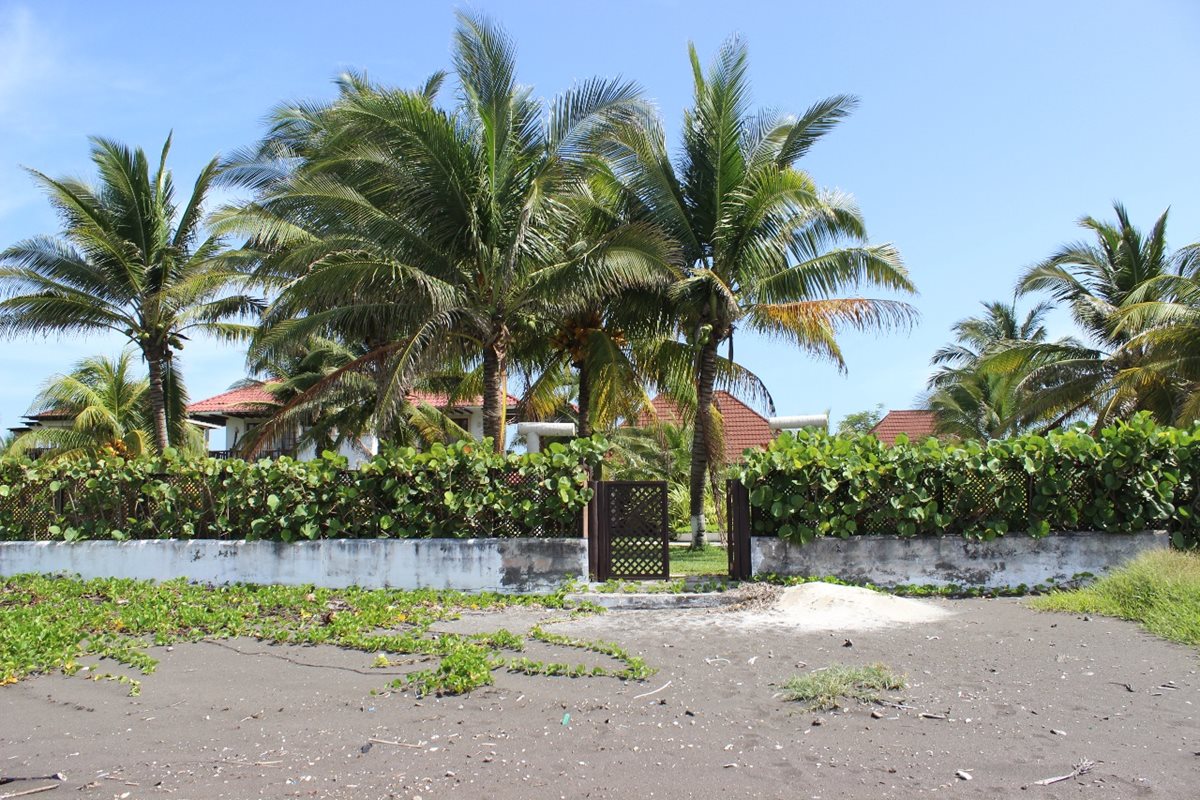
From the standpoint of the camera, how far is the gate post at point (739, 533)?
11.6 meters

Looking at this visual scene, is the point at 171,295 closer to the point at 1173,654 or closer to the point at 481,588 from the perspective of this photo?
the point at 481,588

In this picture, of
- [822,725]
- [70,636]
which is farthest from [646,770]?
[70,636]

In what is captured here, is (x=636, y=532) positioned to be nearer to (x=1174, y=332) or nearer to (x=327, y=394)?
(x=1174, y=332)

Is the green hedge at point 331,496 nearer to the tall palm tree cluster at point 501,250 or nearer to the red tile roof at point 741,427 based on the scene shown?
the tall palm tree cluster at point 501,250

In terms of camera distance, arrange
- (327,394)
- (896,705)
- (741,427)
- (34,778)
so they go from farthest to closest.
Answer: (741,427), (327,394), (896,705), (34,778)

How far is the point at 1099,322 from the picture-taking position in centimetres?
2464

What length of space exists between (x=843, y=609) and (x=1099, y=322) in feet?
62.3

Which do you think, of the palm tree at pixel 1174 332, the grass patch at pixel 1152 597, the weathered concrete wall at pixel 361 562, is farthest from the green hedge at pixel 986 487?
the palm tree at pixel 1174 332

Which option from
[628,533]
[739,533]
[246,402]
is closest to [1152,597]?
[739,533]

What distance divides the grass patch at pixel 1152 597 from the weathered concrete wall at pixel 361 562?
5.46m

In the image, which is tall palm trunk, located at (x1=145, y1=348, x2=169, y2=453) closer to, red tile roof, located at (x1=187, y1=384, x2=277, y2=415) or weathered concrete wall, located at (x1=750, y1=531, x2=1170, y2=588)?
red tile roof, located at (x1=187, y1=384, x2=277, y2=415)

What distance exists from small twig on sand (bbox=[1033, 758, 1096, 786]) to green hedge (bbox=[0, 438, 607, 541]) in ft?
23.3

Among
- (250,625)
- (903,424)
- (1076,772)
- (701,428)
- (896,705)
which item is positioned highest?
(903,424)

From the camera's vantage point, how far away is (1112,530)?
37.9 feet
